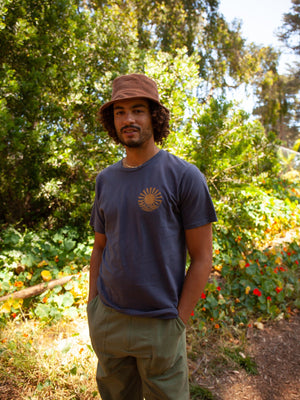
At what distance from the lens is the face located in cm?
151

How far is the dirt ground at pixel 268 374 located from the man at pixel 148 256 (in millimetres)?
1444

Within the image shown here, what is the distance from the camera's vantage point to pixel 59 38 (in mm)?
4648

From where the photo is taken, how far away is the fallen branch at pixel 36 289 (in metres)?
3.22

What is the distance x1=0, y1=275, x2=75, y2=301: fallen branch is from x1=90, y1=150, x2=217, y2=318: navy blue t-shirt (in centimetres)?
222

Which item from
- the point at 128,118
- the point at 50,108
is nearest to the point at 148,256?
the point at 128,118

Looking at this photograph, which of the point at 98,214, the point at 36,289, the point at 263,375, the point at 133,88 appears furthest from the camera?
the point at 36,289

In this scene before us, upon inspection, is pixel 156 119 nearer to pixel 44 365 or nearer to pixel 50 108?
pixel 44 365

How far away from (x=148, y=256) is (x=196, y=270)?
25 cm

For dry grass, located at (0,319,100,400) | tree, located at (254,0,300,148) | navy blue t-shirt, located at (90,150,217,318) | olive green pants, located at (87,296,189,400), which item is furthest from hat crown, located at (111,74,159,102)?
tree, located at (254,0,300,148)

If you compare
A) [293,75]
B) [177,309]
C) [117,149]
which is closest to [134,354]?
[177,309]

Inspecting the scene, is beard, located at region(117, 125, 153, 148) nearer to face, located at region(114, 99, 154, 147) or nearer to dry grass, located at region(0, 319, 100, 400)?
face, located at region(114, 99, 154, 147)

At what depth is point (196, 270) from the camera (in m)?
1.43

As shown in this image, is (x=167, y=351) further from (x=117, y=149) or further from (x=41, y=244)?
(x=117, y=149)

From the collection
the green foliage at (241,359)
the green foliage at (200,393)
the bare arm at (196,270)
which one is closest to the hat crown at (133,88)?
the bare arm at (196,270)
